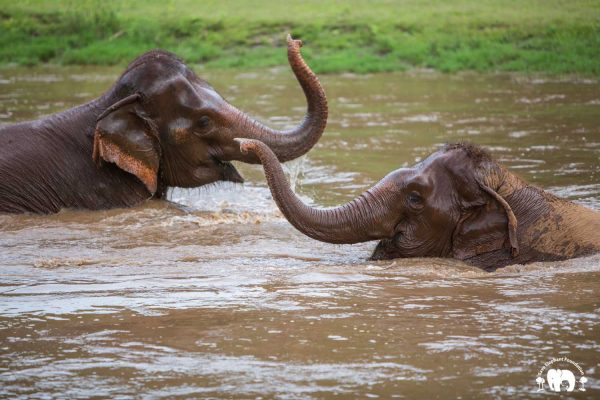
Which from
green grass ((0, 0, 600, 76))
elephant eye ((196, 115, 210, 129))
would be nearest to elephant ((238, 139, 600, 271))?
elephant eye ((196, 115, 210, 129))

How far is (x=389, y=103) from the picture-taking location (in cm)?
2062

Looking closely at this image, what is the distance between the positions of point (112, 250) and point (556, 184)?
203 inches

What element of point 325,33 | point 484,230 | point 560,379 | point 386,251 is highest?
point 325,33

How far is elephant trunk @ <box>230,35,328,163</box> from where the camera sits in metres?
10.8

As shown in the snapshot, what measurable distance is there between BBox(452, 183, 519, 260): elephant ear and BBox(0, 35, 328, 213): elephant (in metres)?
2.49

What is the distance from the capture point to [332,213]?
8.75m

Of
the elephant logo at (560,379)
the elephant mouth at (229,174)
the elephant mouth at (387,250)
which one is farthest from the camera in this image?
the elephant mouth at (229,174)

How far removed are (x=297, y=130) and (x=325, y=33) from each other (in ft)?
51.3

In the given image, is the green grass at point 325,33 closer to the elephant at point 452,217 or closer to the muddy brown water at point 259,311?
the muddy brown water at point 259,311

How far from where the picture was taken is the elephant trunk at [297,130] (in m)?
10.8

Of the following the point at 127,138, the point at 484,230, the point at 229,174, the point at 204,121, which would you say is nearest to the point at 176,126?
the point at 204,121

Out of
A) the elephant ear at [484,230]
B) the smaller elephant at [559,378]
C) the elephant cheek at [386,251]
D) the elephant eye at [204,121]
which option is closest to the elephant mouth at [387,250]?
the elephant cheek at [386,251]

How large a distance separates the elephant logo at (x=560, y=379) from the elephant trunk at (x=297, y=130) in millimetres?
4747

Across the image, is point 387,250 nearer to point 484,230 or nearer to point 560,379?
point 484,230
